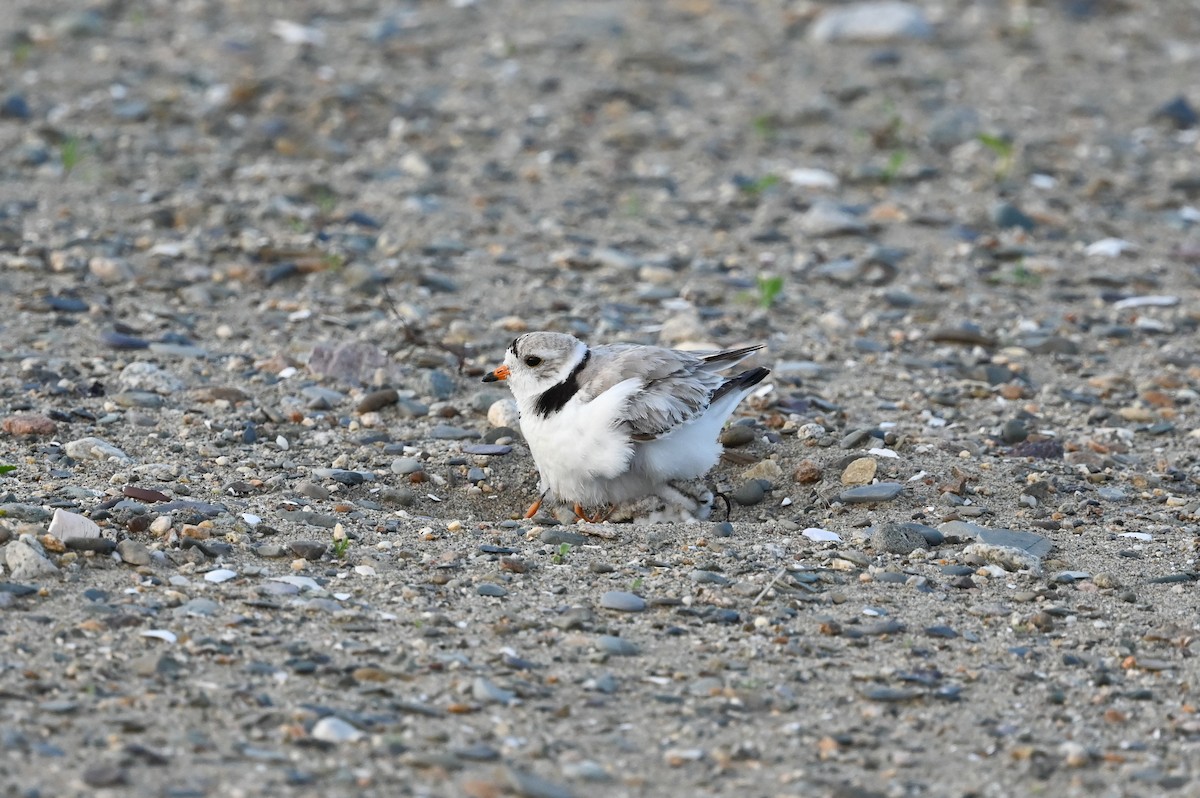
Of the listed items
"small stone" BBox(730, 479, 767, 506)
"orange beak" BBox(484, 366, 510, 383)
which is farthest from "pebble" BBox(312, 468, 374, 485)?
"small stone" BBox(730, 479, 767, 506)

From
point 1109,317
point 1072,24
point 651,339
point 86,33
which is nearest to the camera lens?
point 651,339

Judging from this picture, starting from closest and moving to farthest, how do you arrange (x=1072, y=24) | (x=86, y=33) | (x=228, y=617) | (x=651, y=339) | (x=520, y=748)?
(x=520, y=748)
(x=228, y=617)
(x=651, y=339)
(x=86, y=33)
(x=1072, y=24)

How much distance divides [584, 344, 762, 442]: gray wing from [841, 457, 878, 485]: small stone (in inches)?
21.6

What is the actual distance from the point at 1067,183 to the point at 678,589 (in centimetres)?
550

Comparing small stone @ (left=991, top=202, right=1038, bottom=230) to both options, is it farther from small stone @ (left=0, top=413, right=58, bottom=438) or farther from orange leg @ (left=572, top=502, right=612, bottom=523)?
small stone @ (left=0, top=413, right=58, bottom=438)

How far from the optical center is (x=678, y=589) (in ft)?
13.9

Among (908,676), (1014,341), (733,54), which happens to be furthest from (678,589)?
(733,54)

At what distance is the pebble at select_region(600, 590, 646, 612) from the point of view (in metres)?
4.11

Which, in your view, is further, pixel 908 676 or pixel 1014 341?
pixel 1014 341

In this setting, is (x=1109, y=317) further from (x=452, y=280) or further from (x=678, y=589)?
(x=678, y=589)

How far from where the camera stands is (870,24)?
10.9m

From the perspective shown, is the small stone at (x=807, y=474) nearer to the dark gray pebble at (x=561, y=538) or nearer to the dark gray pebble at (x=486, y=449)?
the dark gray pebble at (x=561, y=538)

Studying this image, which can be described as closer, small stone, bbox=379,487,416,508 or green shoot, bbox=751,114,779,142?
small stone, bbox=379,487,416,508

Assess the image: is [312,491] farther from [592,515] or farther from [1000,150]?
[1000,150]
